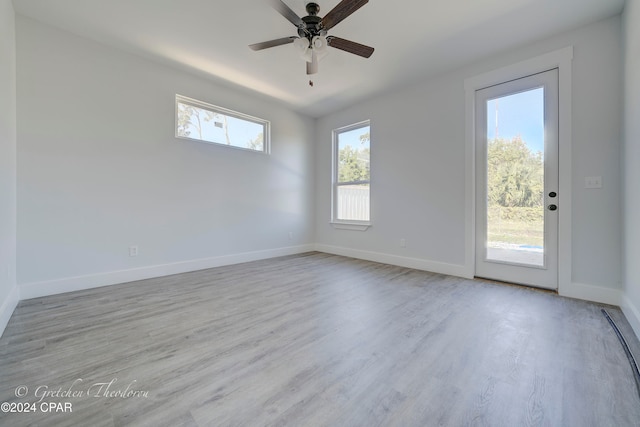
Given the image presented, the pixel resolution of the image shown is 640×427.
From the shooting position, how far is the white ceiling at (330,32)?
7.36ft

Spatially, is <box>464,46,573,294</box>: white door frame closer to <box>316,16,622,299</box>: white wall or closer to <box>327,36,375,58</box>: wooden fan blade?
<box>316,16,622,299</box>: white wall

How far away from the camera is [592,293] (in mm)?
2414

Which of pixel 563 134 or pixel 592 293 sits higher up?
pixel 563 134

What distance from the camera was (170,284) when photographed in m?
2.91

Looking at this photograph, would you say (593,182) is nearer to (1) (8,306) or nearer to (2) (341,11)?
(2) (341,11)

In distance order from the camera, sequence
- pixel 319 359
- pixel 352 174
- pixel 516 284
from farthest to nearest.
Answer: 1. pixel 352 174
2. pixel 516 284
3. pixel 319 359

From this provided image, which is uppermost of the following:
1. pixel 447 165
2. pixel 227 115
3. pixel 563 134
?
pixel 227 115

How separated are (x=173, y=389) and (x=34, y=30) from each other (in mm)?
3614

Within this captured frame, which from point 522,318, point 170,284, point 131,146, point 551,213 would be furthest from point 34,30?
point 551,213

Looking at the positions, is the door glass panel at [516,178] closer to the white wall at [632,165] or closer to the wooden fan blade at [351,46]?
the white wall at [632,165]

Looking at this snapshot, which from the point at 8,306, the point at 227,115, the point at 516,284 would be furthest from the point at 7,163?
the point at 516,284

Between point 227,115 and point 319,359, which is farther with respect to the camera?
point 227,115

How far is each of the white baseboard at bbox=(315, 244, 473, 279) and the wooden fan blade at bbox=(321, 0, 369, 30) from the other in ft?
9.98

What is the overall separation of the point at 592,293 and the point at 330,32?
12.0ft
